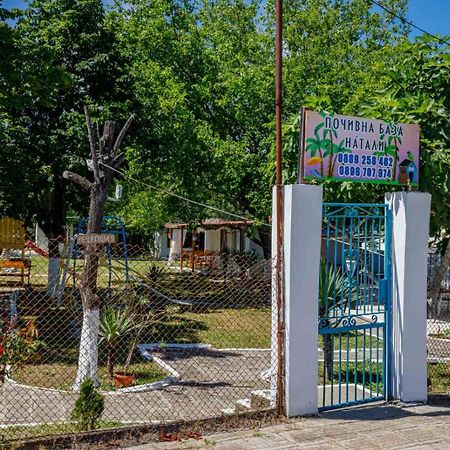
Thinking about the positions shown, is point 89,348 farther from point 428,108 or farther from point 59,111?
point 59,111

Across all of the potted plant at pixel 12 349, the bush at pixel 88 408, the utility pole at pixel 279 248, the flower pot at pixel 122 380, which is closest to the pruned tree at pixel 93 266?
the flower pot at pixel 122 380

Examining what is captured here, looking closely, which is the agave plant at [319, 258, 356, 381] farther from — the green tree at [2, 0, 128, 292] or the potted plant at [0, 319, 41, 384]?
the green tree at [2, 0, 128, 292]

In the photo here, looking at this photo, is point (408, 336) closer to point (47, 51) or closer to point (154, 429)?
point (154, 429)

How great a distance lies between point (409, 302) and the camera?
709 centimetres

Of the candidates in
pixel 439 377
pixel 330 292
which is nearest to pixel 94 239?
pixel 330 292

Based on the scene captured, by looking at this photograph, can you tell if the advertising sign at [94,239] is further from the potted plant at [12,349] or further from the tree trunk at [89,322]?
the potted plant at [12,349]

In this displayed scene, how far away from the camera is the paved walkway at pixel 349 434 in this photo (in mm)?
5555

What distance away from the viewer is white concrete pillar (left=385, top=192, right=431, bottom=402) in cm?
705

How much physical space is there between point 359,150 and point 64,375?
5.50 metres

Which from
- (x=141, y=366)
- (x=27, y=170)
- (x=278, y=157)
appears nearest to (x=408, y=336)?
(x=278, y=157)

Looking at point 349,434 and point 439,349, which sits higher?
point 439,349

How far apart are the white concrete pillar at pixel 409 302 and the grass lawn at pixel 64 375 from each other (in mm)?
3803

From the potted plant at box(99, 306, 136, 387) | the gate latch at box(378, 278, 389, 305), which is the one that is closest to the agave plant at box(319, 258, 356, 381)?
the gate latch at box(378, 278, 389, 305)

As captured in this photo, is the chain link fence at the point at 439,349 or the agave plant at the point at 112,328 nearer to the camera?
the chain link fence at the point at 439,349
